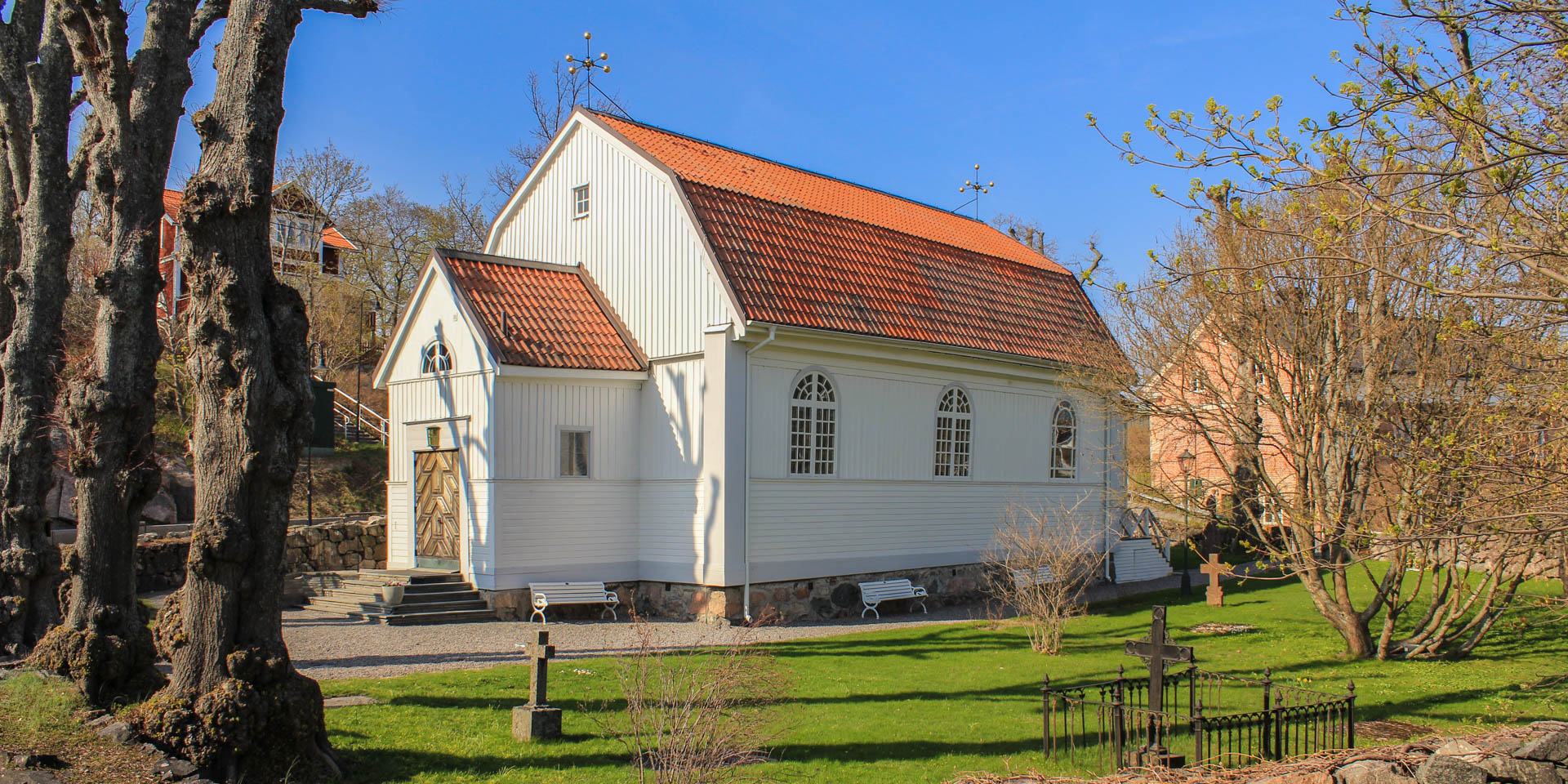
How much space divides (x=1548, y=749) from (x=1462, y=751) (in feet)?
1.34

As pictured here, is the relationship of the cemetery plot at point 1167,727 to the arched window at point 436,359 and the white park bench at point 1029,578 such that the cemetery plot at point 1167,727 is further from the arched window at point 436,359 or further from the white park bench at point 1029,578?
the arched window at point 436,359

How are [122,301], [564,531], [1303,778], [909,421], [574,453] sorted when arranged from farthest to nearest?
[909,421], [574,453], [564,531], [122,301], [1303,778]

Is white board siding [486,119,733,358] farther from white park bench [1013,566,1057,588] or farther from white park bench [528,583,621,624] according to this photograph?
white park bench [1013,566,1057,588]

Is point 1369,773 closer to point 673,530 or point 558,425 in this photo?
point 673,530

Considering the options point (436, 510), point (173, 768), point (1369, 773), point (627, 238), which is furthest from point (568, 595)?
point (1369, 773)

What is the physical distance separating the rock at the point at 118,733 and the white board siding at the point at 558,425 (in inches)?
348

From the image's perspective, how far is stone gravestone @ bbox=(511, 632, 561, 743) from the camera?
27.9 ft

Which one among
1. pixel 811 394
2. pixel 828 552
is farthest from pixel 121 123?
pixel 828 552

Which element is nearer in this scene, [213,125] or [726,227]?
[213,125]

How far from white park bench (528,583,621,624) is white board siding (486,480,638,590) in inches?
7.7

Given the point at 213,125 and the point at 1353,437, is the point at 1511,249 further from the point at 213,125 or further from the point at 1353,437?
the point at 213,125

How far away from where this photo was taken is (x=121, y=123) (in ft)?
31.1

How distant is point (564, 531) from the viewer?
55.0 feet

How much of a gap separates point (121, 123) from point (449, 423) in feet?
27.3
